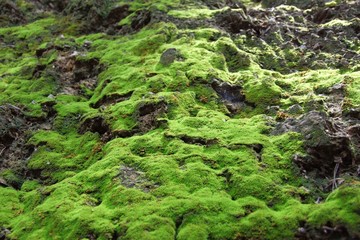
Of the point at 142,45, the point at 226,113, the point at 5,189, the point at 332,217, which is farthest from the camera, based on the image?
the point at 142,45

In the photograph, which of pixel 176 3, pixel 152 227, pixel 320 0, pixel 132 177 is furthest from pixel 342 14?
pixel 152 227

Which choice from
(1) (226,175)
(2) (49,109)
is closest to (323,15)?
(1) (226,175)

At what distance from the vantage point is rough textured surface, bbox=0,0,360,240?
1112cm

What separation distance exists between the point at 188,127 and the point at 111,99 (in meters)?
6.04

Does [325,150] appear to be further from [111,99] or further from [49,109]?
[49,109]

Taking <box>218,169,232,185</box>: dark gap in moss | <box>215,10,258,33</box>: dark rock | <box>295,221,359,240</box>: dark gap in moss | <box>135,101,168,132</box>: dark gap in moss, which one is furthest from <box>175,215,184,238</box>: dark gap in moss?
<box>215,10,258,33</box>: dark rock

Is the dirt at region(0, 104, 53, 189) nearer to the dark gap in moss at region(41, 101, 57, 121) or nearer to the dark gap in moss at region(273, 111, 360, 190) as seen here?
the dark gap in moss at region(41, 101, 57, 121)

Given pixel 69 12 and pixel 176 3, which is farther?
pixel 69 12

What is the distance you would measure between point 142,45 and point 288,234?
58.6 ft

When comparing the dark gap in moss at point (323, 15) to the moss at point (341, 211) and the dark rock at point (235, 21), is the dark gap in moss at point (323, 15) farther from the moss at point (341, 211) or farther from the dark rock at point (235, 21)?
the moss at point (341, 211)

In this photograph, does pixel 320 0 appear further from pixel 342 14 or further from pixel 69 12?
pixel 69 12

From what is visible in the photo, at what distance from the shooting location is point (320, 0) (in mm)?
29469

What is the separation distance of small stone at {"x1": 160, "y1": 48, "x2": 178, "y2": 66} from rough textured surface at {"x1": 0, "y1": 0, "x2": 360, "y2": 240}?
0.27 ft

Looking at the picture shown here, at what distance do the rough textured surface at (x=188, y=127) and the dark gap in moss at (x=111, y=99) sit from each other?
77mm
